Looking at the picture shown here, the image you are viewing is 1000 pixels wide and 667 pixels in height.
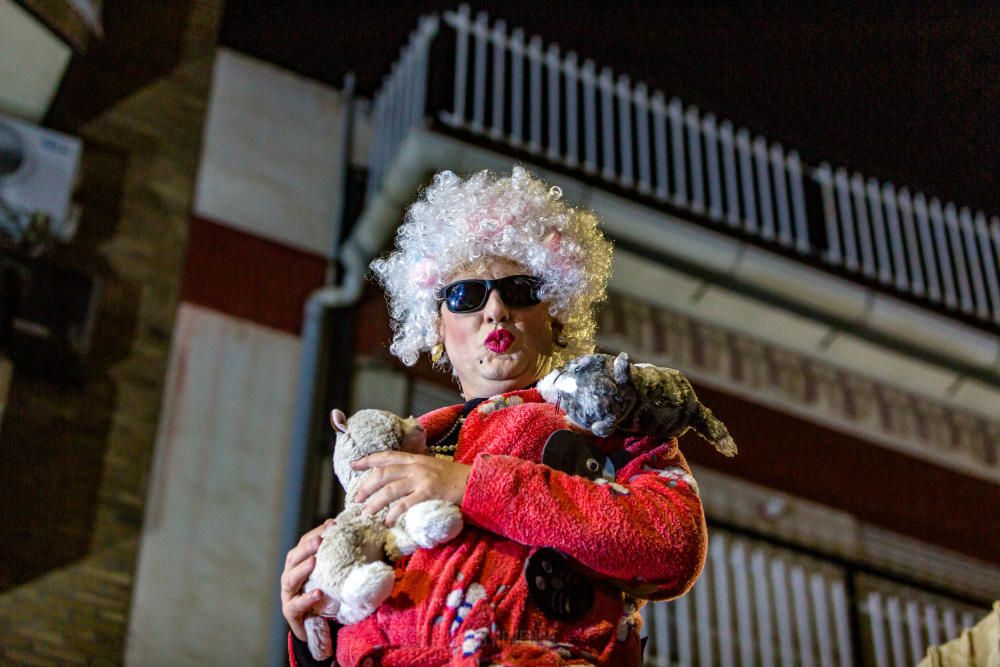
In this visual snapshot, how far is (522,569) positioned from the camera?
2.40 m

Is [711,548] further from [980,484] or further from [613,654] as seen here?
[613,654]

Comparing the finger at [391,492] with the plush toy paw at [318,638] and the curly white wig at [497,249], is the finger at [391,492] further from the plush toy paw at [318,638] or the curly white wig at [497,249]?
the curly white wig at [497,249]

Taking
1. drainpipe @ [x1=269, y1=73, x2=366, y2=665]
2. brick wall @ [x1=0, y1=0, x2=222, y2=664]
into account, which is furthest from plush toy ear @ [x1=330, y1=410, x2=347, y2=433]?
drainpipe @ [x1=269, y1=73, x2=366, y2=665]

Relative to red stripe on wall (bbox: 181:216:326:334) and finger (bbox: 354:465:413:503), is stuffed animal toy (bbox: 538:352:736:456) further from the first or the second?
red stripe on wall (bbox: 181:216:326:334)

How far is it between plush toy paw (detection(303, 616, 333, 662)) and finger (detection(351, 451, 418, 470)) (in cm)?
27

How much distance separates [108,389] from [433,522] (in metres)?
4.88

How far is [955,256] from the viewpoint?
30.7 feet

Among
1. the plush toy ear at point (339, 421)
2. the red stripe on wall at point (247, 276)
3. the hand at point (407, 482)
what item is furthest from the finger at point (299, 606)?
the red stripe on wall at point (247, 276)

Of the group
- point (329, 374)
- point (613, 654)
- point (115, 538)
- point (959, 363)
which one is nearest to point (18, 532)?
point (115, 538)

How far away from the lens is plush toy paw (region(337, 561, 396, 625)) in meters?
2.34

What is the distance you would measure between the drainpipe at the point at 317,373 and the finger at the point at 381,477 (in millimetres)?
4405

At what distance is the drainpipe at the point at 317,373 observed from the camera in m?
7.04

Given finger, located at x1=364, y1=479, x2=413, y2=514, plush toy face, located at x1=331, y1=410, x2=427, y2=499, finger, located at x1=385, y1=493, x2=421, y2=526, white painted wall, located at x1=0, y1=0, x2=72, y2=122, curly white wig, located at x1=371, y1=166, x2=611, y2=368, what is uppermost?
white painted wall, located at x1=0, y1=0, x2=72, y2=122

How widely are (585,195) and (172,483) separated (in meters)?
2.60
